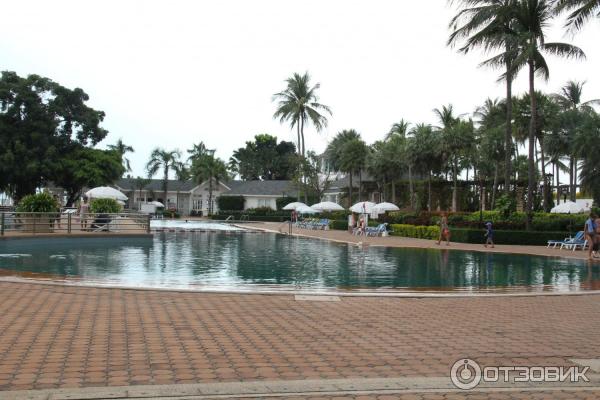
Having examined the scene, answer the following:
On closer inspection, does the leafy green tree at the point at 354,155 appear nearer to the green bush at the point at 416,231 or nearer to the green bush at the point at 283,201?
the green bush at the point at 416,231

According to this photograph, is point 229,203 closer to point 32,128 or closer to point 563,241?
point 32,128

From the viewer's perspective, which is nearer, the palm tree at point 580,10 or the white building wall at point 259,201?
the palm tree at point 580,10

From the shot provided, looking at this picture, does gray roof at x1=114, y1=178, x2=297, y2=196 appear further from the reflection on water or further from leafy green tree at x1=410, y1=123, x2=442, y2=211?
the reflection on water

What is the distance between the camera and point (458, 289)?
12.3 meters

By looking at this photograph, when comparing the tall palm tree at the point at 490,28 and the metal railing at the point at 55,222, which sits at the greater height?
the tall palm tree at the point at 490,28

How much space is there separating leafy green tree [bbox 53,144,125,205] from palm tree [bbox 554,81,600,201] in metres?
36.2

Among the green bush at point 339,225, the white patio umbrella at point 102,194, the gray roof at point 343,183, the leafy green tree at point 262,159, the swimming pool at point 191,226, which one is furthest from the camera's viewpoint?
the leafy green tree at point 262,159

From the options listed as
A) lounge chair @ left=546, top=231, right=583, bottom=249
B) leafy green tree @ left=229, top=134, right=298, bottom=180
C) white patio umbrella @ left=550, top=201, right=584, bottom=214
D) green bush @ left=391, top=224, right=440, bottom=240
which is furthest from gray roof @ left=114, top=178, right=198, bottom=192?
lounge chair @ left=546, top=231, right=583, bottom=249

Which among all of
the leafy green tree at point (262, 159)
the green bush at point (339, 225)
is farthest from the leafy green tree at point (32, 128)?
the leafy green tree at point (262, 159)

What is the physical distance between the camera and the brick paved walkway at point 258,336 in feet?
18.1

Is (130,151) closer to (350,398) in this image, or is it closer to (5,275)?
(5,275)

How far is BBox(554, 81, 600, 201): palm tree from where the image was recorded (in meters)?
45.4

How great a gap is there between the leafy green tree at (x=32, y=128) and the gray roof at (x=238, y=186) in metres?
→ 29.5

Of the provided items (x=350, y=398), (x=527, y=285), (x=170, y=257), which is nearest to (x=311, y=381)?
(x=350, y=398)
